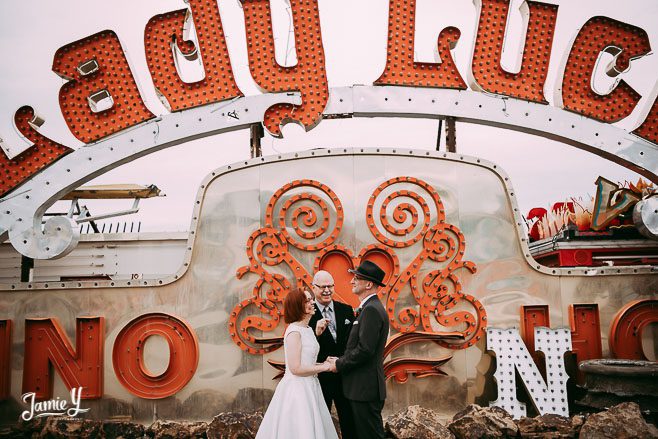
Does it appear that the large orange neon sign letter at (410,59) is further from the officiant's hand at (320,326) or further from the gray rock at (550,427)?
the gray rock at (550,427)

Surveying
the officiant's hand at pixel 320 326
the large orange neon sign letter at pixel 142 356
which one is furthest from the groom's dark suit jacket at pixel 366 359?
the large orange neon sign letter at pixel 142 356

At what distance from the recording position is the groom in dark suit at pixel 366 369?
13.8ft

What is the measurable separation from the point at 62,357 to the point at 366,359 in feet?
13.6

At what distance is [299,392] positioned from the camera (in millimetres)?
4246

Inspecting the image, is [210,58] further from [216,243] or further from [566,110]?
[566,110]

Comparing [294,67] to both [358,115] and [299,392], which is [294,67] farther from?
[299,392]

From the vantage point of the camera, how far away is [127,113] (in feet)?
23.9

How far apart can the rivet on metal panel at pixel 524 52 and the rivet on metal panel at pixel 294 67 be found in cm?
A: 208

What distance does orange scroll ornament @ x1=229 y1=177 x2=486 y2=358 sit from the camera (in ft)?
21.7

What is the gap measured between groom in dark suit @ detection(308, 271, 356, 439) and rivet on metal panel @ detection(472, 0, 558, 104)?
3.94m

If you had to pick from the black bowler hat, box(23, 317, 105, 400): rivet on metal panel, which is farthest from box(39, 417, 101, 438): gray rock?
the black bowler hat

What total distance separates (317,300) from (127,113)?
3.97 meters

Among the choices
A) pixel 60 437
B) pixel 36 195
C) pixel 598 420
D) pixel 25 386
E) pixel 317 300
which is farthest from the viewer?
pixel 36 195

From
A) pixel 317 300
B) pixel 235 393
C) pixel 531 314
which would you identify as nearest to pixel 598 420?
pixel 531 314
